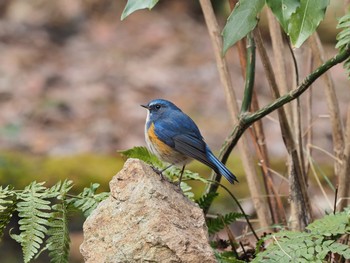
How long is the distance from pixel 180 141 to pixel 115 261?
1.09 metres

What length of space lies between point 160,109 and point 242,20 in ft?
5.03

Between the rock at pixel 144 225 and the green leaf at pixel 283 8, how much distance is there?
702 millimetres

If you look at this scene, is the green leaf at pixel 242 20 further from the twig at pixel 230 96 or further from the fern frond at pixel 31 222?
the twig at pixel 230 96

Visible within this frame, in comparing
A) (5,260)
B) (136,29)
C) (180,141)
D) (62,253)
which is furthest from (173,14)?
(62,253)

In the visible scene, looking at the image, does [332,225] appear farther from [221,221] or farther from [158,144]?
[158,144]

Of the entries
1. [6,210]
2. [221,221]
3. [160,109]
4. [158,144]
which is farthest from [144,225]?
[160,109]

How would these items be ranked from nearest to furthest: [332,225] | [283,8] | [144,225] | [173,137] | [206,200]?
[283,8] < [144,225] < [332,225] < [206,200] < [173,137]

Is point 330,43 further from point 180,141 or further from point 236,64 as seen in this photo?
point 180,141

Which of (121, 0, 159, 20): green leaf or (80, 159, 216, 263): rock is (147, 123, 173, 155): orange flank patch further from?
(121, 0, 159, 20): green leaf

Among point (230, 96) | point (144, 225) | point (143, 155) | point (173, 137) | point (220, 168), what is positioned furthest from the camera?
point (173, 137)

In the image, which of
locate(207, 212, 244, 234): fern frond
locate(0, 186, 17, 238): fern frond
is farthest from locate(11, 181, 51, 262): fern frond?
locate(207, 212, 244, 234): fern frond

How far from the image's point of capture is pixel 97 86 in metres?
7.44

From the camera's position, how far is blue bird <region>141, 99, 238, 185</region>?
130 inches

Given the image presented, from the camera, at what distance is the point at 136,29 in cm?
877
